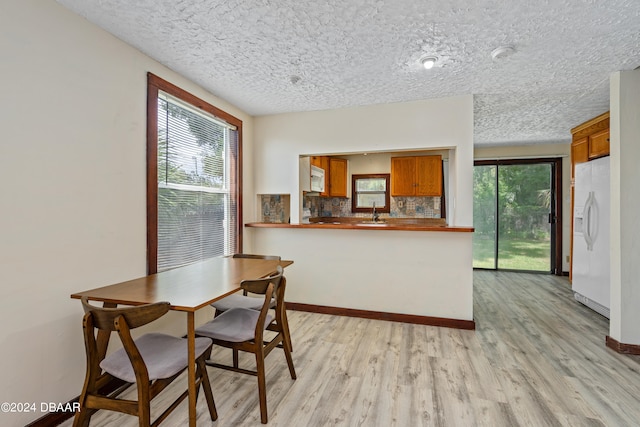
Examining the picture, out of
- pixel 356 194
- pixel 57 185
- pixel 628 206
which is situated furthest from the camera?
pixel 356 194

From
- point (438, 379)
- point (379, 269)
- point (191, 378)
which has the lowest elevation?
point (438, 379)

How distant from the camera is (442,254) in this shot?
3.11 m

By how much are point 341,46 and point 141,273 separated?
2.29m

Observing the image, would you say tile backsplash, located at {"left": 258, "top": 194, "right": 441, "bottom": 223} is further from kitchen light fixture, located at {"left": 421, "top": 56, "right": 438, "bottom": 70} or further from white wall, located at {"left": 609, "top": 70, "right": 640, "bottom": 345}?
white wall, located at {"left": 609, "top": 70, "right": 640, "bottom": 345}

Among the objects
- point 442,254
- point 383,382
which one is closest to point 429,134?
point 442,254

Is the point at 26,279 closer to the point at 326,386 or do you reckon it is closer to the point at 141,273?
the point at 141,273

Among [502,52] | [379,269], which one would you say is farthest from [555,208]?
[502,52]

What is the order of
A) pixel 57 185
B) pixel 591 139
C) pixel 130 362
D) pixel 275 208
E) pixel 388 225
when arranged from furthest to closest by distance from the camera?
pixel 275 208 → pixel 591 139 → pixel 388 225 → pixel 57 185 → pixel 130 362

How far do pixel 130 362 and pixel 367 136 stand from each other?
297 cm

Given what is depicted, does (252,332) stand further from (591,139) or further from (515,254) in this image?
(515,254)

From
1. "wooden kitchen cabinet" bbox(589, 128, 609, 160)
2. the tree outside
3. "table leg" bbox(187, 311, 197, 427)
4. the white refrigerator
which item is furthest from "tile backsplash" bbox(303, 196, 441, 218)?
"table leg" bbox(187, 311, 197, 427)

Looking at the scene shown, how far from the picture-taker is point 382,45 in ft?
6.90

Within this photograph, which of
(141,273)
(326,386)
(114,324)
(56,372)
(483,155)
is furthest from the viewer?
(483,155)

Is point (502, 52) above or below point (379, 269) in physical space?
above
